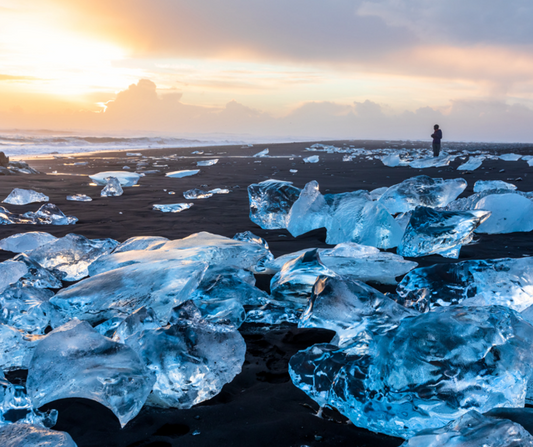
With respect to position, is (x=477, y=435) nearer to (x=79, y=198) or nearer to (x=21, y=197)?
(x=79, y=198)

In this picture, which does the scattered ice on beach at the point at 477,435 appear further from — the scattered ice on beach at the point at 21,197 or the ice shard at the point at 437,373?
the scattered ice on beach at the point at 21,197

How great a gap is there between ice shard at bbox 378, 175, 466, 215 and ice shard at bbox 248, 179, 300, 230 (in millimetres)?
1011

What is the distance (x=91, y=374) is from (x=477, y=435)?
1029mm

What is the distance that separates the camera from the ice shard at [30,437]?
0.95 m

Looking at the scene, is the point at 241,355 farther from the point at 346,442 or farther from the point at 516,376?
the point at 516,376

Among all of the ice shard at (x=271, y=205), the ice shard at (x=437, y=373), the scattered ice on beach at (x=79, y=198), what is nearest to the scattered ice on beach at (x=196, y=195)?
the scattered ice on beach at (x=79, y=198)

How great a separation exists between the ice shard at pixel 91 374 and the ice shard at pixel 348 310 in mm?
653

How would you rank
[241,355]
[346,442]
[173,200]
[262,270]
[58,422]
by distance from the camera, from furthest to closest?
[173,200], [262,270], [241,355], [58,422], [346,442]

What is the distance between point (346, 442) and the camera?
3.54 ft

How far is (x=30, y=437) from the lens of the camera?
3.16ft

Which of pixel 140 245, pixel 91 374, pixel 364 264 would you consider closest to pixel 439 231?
pixel 364 264

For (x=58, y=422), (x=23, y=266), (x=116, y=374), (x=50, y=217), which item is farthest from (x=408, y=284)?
(x=50, y=217)

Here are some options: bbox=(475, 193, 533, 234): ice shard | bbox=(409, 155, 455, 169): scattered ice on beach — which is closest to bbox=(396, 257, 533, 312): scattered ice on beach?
bbox=(475, 193, 533, 234): ice shard

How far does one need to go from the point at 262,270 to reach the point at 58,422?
1.41m
